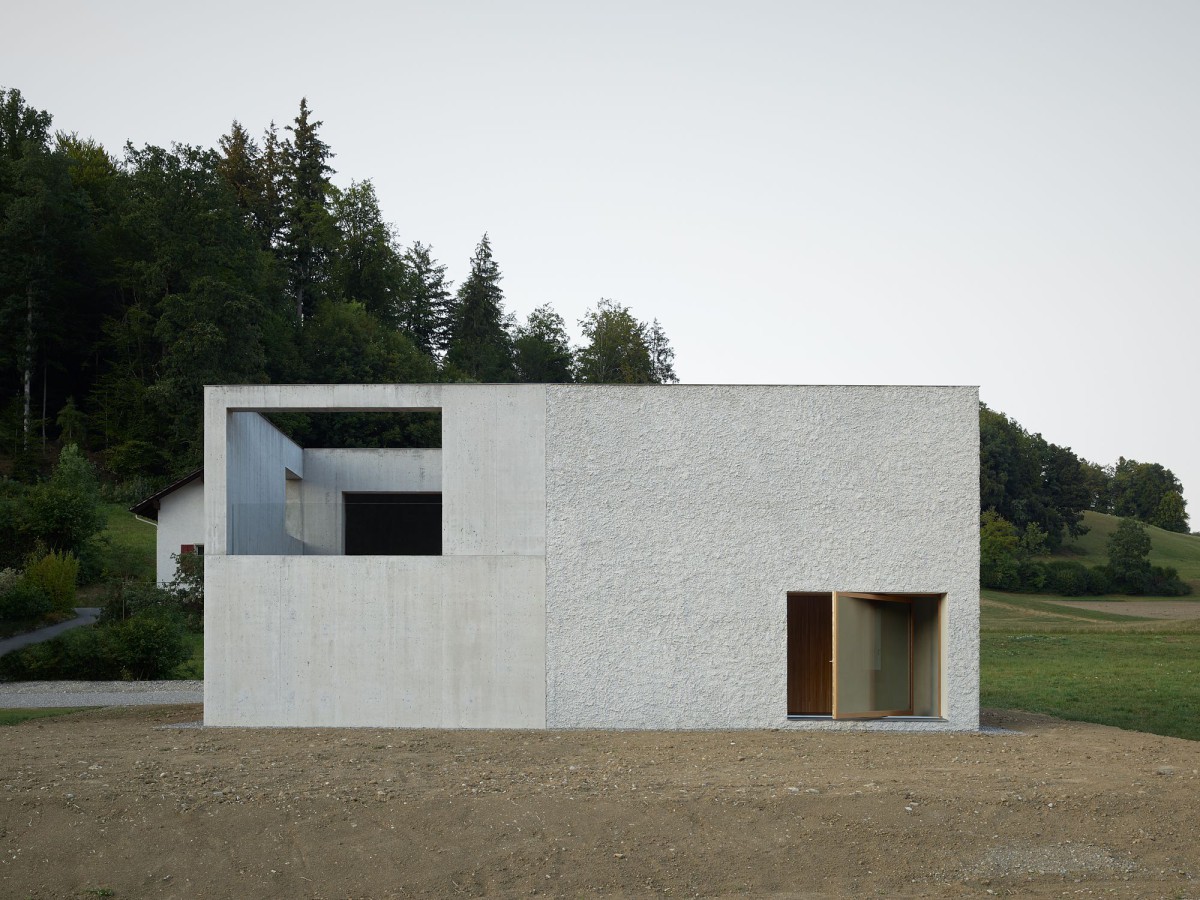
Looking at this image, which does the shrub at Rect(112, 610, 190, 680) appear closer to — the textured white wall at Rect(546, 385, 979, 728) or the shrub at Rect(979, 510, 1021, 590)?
the textured white wall at Rect(546, 385, 979, 728)

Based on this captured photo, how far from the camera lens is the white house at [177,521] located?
97.9 ft

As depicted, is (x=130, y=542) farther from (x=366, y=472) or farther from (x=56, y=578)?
(x=366, y=472)

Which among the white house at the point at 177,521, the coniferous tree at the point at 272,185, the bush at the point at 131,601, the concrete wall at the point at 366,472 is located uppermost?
the coniferous tree at the point at 272,185

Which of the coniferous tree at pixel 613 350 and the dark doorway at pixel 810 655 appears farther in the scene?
the coniferous tree at pixel 613 350

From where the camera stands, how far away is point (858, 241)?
22.7 metres

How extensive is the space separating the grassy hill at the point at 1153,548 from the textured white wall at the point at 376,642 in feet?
199

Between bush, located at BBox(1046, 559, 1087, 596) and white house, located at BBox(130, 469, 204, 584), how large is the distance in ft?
152

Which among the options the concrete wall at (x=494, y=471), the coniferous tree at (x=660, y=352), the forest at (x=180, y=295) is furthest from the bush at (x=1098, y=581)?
the concrete wall at (x=494, y=471)

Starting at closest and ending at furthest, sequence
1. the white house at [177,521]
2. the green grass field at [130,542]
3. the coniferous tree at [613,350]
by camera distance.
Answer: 1. the white house at [177,521]
2. the green grass field at [130,542]
3. the coniferous tree at [613,350]

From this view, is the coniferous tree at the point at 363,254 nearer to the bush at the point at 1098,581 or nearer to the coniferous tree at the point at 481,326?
the coniferous tree at the point at 481,326

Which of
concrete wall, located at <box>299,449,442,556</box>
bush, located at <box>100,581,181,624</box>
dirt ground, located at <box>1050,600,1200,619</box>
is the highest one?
concrete wall, located at <box>299,449,442,556</box>

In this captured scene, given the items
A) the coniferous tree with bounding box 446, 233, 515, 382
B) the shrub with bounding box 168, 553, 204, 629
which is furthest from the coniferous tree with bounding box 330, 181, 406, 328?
the shrub with bounding box 168, 553, 204, 629

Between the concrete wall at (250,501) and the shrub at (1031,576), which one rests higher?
the concrete wall at (250,501)

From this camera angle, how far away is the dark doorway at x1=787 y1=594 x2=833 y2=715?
577 inches
